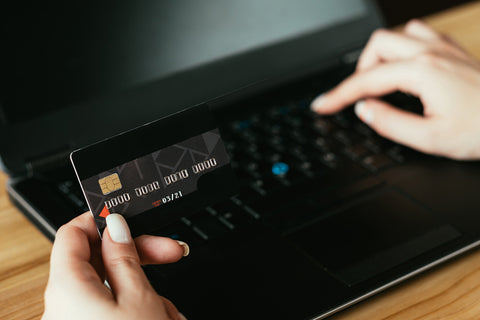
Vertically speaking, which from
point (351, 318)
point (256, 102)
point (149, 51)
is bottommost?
point (351, 318)

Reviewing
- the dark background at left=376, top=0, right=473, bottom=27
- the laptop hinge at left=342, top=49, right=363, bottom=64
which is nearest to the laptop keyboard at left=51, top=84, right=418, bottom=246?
the laptop hinge at left=342, top=49, right=363, bottom=64

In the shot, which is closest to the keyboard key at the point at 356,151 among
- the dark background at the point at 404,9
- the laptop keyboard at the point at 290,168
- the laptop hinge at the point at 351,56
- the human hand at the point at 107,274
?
the laptop keyboard at the point at 290,168

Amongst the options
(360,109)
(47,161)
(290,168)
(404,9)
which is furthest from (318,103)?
(404,9)

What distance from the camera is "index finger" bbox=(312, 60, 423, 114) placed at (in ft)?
2.39

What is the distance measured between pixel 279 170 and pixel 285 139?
77 millimetres

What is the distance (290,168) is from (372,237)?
0.52 ft

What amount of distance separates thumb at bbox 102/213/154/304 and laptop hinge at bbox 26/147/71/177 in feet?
1.01

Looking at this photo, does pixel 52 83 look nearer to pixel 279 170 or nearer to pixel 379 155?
pixel 279 170

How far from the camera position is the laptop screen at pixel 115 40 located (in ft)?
2.19

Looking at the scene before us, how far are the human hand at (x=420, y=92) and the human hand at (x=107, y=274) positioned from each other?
0.41 meters

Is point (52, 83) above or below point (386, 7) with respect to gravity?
above

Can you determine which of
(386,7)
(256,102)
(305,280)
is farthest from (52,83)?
(386,7)

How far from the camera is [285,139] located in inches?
28.6

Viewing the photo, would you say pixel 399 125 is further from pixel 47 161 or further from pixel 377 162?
pixel 47 161
